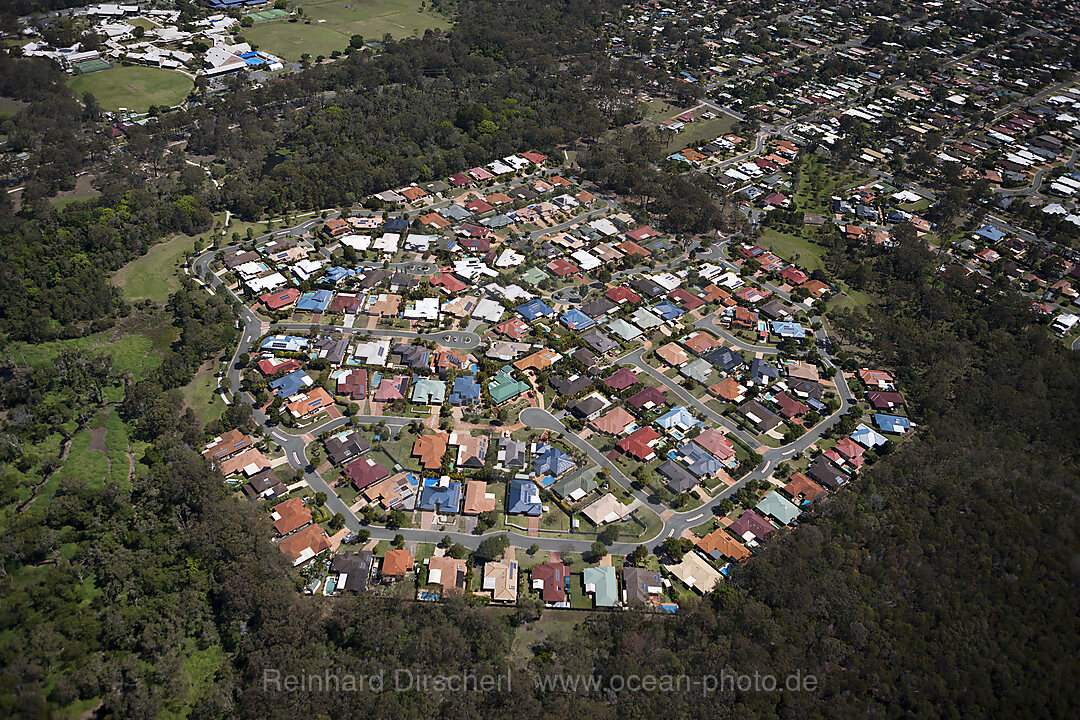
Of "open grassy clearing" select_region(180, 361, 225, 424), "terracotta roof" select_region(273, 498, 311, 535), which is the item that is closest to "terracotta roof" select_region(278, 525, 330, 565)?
"terracotta roof" select_region(273, 498, 311, 535)

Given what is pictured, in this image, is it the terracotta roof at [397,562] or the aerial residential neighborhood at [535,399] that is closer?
the terracotta roof at [397,562]

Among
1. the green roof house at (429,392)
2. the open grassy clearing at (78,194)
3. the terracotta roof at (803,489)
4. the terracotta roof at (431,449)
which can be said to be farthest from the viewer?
the open grassy clearing at (78,194)

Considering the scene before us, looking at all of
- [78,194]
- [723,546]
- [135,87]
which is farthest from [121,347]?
[135,87]

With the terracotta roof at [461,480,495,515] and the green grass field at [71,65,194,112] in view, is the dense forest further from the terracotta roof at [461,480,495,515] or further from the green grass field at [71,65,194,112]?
the green grass field at [71,65,194,112]

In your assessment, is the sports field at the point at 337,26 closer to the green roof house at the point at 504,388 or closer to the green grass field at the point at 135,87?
the green grass field at the point at 135,87

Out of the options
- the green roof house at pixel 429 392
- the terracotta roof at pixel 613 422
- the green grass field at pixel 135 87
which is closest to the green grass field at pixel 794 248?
the terracotta roof at pixel 613 422

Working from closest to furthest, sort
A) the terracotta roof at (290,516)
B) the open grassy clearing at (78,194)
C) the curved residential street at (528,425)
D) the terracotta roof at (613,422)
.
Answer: the terracotta roof at (290,516) → the curved residential street at (528,425) → the terracotta roof at (613,422) → the open grassy clearing at (78,194)

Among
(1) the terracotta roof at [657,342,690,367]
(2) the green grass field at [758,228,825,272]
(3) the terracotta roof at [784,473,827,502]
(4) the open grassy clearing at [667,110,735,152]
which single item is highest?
(4) the open grassy clearing at [667,110,735,152]
